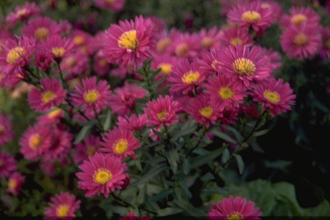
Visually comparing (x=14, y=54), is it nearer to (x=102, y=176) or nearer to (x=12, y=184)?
(x=102, y=176)

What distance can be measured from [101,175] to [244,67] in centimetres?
50

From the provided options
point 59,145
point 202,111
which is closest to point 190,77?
point 202,111

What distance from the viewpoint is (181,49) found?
4.53ft

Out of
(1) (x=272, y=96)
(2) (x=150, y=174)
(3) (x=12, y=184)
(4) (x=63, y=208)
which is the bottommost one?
(3) (x=12, y=184)

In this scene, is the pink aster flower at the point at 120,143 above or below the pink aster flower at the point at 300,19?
below

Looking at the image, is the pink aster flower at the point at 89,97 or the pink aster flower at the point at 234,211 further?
the pink aster flower at the point at 89,97

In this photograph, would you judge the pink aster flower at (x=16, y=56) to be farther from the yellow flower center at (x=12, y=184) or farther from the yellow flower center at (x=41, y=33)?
the yellow flower center at (x=12, y=184)

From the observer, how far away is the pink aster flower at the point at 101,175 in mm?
836

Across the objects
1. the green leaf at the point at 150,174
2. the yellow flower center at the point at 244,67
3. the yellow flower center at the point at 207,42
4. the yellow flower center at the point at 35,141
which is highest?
the yellow flower center at the point at 244,67

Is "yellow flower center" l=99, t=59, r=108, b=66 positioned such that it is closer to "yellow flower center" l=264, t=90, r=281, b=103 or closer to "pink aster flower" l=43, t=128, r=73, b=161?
"pink aster flower" l=43, t=128, r=73, b=161

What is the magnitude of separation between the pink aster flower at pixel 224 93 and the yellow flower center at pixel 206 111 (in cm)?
3

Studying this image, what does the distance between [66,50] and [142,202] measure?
64 cm

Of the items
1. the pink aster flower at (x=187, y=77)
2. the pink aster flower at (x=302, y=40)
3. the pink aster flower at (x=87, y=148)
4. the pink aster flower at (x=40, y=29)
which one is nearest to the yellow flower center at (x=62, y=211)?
the pink aster flower at (x=87, y=148)

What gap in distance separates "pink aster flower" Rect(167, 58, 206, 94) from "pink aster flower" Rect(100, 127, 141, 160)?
8.1 inches
